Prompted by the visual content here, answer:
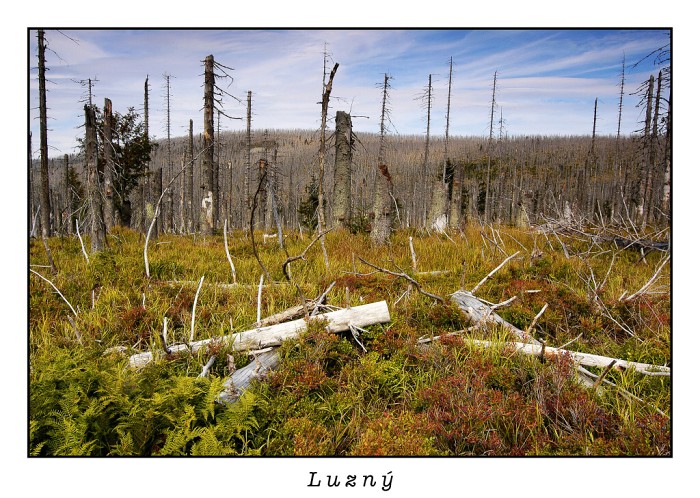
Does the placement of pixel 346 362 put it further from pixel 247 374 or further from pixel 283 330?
pixel 247 374

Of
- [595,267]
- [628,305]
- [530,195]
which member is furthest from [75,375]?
[530,195]

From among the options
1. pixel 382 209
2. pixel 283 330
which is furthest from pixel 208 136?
pixel 283 330

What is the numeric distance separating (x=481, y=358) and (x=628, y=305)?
2705 millimetres

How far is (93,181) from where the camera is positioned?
27.2 feet

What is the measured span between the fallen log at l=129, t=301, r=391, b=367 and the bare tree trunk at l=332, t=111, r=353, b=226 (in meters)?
6.59

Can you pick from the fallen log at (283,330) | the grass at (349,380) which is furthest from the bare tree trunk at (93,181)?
the fallen log at (283,330)

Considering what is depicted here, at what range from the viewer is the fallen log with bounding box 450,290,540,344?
4246 millimetres

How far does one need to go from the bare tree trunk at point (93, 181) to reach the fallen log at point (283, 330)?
228 inches

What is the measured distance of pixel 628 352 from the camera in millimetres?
3914

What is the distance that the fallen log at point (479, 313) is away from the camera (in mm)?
4246

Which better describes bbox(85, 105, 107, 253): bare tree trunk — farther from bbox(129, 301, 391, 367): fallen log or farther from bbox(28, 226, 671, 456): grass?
bbox(129, 301, 391, 367): fallen log

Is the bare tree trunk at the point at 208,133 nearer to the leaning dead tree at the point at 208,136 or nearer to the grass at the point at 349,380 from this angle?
the leaning dead tree at the point at 208,136

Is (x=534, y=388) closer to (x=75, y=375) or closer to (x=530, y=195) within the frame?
(x=75, y=375)

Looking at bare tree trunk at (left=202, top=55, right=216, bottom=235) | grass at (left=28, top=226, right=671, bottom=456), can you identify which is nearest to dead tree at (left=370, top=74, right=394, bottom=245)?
grass at (left=28, top=226, right=671, bottom=456)
